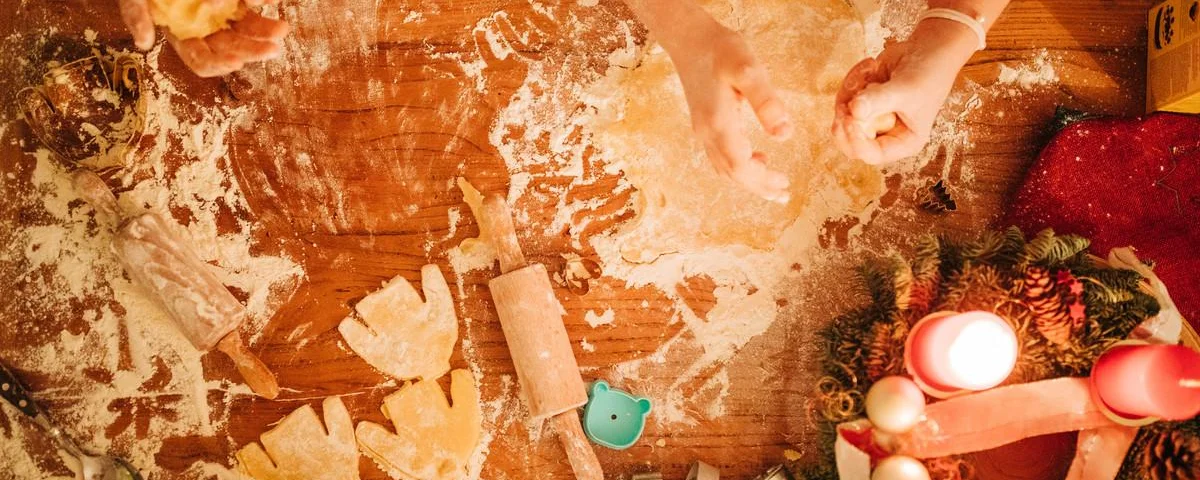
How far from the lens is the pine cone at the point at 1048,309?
0.78 m

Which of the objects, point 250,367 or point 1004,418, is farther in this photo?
point 250,367

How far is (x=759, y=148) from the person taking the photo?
1.07m

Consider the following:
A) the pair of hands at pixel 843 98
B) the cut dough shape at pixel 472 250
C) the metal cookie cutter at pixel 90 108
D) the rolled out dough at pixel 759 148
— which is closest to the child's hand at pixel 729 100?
the pair of hands at pixel 843 98

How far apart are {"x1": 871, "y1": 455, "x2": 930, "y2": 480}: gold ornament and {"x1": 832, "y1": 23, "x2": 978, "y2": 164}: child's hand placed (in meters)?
0.37

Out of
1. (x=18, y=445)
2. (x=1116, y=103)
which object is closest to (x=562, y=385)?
(x=18, y=445)

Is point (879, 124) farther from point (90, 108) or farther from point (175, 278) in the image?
point (90, 108)

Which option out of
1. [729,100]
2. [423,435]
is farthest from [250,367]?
[729,100]

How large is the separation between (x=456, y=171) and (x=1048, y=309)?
80 cm

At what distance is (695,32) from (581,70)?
23cm

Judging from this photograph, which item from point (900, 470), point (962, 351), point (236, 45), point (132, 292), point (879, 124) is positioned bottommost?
point (900, 470)

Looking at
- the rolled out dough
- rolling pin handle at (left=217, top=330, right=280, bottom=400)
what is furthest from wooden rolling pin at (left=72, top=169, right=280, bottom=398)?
the rolled out dough

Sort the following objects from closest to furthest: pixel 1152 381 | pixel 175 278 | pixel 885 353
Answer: pixel 1152 381, pixel 885 353, pixel 175 278

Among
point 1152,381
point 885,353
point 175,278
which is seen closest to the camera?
point 1152,381

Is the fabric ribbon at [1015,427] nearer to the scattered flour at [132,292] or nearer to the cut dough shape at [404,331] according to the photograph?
the cut dough shape at [404,331]
